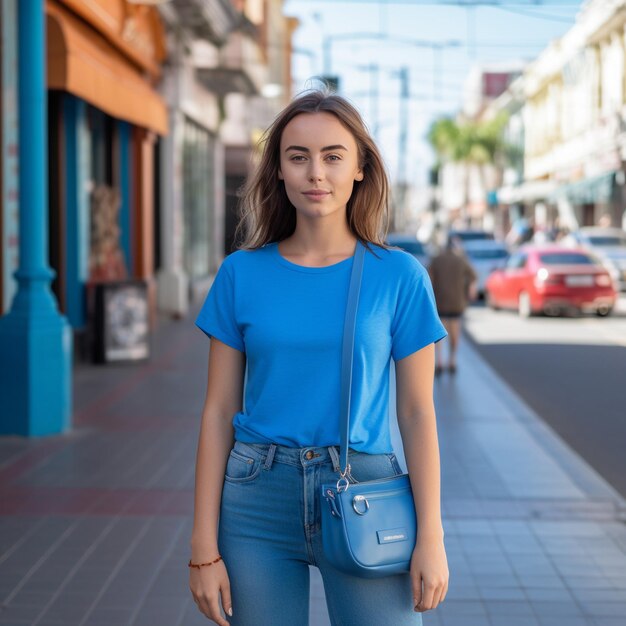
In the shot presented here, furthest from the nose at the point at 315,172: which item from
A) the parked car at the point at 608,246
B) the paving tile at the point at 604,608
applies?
the parked car at the point at 608,246

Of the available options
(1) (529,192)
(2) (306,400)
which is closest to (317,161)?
(2) (306,400)

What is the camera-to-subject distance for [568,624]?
15.4 ft

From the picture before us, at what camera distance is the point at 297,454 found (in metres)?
2.48

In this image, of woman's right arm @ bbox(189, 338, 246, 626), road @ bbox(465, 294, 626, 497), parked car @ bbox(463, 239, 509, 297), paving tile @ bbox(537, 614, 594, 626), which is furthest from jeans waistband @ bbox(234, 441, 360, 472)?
parked car @ bbox(463, 239, 509, 297)

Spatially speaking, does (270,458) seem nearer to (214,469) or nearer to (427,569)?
(214,469)

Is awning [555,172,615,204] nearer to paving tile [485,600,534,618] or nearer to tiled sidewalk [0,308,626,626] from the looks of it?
tiled sidewalk [0,308,626,626]

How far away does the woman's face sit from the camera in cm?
254

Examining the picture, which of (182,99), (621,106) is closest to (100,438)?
(182,99)

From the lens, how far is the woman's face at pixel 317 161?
254 cm

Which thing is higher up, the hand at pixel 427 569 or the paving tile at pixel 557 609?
the hand at pixel 427 569

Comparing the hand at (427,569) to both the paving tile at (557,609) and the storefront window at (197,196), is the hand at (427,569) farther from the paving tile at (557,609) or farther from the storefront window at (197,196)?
the storefront window at (197,196)

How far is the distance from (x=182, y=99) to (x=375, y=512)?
18503 millimetres

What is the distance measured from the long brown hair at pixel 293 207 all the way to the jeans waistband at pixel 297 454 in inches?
18.6

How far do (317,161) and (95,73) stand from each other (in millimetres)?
10723
